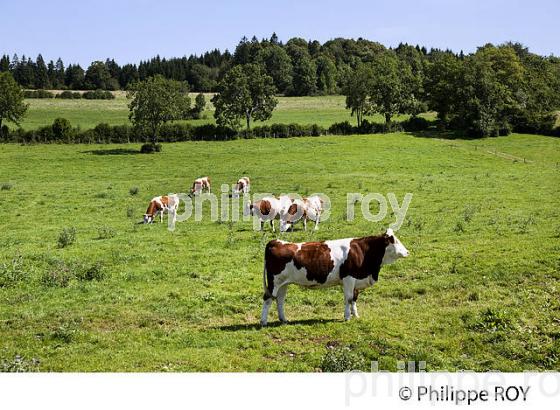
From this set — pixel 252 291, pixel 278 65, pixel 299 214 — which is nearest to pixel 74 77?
pixel 278 65

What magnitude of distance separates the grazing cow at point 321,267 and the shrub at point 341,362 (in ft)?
8.18

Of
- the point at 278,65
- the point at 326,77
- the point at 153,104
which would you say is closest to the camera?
the point at 153,104

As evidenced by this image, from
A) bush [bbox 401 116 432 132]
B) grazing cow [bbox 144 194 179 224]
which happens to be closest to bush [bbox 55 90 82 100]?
bush [bbox 401 116 432 132]

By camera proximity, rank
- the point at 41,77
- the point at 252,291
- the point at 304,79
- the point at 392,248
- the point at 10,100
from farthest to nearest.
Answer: the point at 41,77
the point at 304,79
the point at 10,100
the point at 252,291
the point at 392,248

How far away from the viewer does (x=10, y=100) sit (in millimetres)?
70625

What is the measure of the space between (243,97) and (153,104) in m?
15.8

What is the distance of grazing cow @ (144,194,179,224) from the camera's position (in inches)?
1154

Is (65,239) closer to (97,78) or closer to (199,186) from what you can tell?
(199,186)

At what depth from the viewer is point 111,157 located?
190ft

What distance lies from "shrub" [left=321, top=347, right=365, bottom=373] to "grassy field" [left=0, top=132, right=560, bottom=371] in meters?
0.05

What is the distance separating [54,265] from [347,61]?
547 ft

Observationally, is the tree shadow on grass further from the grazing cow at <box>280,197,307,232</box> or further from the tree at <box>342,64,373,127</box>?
the grazing cow at <box>280,197,307,232</box>
